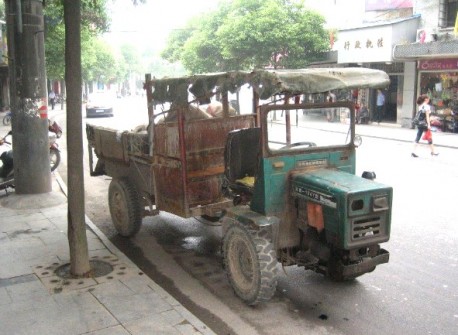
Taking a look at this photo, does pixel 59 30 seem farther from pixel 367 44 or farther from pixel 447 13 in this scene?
pixel 447 13

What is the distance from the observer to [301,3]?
26.5 meters

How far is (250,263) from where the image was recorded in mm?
4859

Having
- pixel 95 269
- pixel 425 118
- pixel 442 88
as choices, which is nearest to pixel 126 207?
pixel 95 269

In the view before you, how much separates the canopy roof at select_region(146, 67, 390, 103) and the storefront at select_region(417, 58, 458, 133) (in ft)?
55.4

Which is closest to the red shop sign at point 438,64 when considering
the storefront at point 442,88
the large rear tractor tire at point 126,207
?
the storefront at point 442,88

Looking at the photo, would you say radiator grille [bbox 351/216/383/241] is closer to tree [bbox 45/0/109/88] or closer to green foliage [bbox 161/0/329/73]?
tree [bbox 45/0/109/88]

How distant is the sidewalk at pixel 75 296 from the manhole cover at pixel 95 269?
68mm

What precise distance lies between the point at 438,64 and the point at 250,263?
18783 millimetres

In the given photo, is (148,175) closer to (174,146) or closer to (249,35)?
(174,146)

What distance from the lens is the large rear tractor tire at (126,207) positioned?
22.2 feet

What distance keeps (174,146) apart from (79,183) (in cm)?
124

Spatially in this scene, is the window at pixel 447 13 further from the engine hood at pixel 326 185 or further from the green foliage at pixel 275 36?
the engine hood at pixel 326 185

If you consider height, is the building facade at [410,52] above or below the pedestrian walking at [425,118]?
above

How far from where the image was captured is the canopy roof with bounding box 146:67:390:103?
14.2 feet
